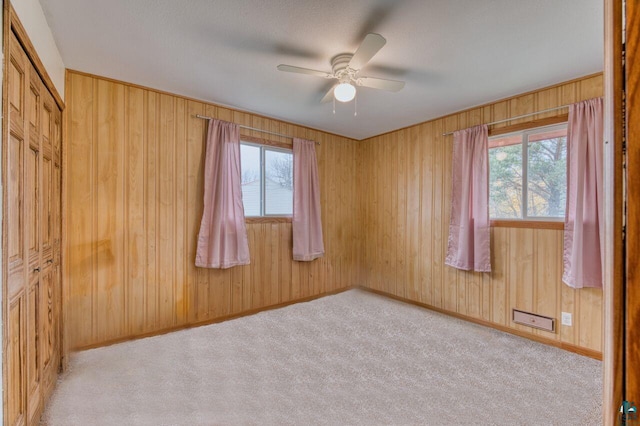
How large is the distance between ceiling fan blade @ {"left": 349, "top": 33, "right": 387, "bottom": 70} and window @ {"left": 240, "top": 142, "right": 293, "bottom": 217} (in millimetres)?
1830

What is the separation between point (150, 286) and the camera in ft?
9.27

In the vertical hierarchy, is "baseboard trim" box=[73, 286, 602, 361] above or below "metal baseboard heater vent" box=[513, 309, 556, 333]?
below

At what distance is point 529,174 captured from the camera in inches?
112

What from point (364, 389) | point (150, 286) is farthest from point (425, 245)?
point (150, 286)

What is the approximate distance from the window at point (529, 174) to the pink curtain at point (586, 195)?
18cm

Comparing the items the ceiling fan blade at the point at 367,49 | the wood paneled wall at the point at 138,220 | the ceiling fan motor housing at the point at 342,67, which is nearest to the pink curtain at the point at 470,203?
the ceiling fan motor housing at the point at 342,67

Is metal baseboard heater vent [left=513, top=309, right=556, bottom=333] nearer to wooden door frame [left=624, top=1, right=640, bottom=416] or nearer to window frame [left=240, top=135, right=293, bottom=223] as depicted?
window frame [left=240, top=135, right=293, bottom=223]

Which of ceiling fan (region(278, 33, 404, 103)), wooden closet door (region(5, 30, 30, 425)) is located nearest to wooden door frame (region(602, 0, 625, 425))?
ceiling fan (region(278, 33, 404, 103))

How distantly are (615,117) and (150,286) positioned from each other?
327cm

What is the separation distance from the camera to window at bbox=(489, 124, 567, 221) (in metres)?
2.67

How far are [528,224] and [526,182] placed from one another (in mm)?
411

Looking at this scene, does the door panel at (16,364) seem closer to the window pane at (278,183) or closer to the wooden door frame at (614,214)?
the wooden door frame at (614,214)

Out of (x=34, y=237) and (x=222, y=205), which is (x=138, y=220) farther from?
(x=34, y=237)

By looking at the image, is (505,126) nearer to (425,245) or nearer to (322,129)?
(425,245)
